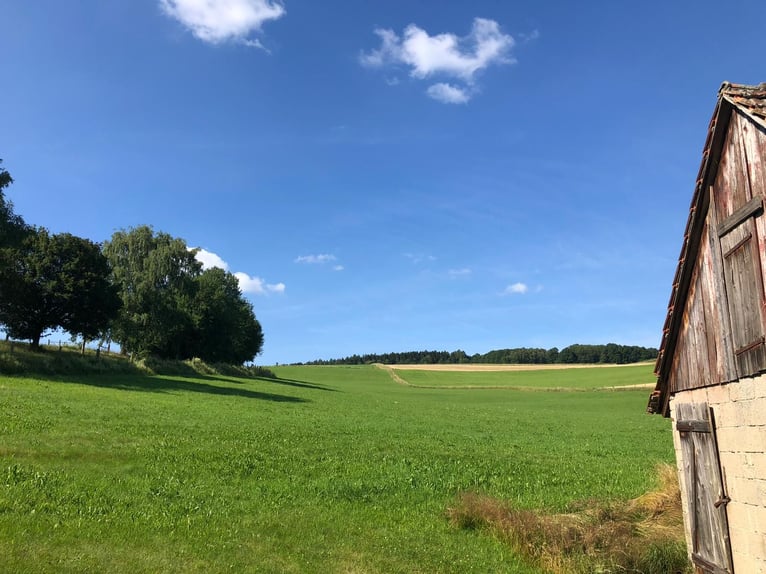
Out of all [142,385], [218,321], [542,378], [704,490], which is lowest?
[704,490]

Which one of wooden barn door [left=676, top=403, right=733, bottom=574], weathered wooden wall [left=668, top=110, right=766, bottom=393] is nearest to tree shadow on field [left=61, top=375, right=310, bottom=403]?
wooden barn door [left=676, top=403, right=733, bottom=574]

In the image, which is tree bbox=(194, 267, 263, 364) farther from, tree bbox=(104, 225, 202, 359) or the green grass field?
the green grass field

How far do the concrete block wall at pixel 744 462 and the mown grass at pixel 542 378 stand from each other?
82.5 m

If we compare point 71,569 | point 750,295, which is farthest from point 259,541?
point 750,295

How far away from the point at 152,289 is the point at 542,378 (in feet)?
248

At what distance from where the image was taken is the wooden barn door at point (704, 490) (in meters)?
10.1

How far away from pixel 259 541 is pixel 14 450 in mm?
8602

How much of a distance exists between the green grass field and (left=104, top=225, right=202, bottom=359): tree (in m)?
35.6

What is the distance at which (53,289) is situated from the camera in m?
47.2

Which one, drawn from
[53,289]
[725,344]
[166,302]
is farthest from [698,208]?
[166,302]

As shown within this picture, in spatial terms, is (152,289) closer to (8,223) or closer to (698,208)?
(8,223)

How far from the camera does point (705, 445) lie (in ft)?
35.2

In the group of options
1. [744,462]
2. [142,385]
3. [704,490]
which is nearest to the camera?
[744,462]

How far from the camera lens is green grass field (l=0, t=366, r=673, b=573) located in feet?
32.9
